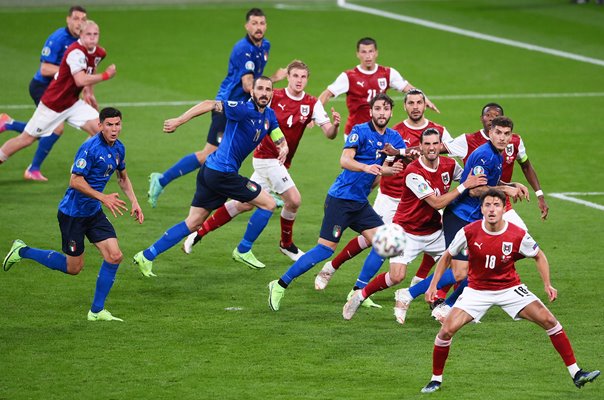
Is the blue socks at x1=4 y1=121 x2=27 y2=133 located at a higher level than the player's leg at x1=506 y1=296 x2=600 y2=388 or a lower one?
lower

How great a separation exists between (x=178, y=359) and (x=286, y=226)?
4.22m

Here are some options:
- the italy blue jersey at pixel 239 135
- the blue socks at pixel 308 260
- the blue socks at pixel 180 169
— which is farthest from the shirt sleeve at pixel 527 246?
the blue socks at pixel 180 169

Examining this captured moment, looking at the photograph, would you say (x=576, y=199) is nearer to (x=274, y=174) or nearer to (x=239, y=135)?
(x=274, y=174)

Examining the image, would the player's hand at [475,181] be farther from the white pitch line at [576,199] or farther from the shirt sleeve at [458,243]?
the white pitch line at [576,199]

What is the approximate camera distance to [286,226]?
1623 cm

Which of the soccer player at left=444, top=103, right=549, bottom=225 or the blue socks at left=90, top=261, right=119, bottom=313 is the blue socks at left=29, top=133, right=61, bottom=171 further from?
the soccer player at left=444, top=103, right=549, bottom=225

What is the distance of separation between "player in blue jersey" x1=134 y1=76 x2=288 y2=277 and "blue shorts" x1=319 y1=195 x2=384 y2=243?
52.4 inches

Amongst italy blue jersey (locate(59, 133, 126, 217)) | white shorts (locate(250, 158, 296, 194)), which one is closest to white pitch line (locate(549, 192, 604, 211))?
white shorts (locate(250, 158, 296, 194))

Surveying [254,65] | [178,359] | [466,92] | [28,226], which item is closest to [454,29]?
[466,92]

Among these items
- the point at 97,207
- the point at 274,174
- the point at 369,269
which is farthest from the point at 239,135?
the point at 369,269

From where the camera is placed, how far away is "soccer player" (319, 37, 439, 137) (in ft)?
58.4

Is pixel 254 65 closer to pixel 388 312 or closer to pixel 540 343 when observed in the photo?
pixel 388 312

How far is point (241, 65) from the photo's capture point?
18.4m

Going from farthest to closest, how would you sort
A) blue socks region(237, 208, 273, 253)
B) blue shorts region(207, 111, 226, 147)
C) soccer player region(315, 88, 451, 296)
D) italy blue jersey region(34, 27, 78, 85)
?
1. italy blue jersey region(34, 27, 78, 85)
2. blue shorts region(207, 111, 226, 147)
3. blue socks region(237, 208, 273, 253)
4. soccer player region(315, 88, 451, 296)
